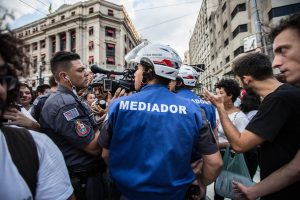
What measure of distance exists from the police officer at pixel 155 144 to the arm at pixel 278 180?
1.09 feet

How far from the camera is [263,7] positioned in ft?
78.8

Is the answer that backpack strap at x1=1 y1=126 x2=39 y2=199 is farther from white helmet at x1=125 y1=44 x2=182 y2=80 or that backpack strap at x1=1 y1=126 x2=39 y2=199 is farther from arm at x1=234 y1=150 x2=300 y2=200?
arm at x1=234 y1=150 x2=300 y2=200

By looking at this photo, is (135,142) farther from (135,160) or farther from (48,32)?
(48,32)

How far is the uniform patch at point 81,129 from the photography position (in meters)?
2.07

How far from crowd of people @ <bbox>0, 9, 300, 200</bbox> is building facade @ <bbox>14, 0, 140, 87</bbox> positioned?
3622cm

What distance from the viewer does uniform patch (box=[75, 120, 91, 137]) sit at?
2.07 m

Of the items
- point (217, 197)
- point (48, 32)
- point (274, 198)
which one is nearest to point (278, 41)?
point (274, 198)

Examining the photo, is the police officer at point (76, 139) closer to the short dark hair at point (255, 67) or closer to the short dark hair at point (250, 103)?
the short dark hair at point (255, 67)

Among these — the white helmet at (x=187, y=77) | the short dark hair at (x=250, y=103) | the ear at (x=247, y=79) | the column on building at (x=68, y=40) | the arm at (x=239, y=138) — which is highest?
the column on building at (x=68, y=40)

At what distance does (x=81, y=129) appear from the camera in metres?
2.10

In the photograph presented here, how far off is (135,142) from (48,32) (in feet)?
165

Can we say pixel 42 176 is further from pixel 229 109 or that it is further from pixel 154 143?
pixel 229 109

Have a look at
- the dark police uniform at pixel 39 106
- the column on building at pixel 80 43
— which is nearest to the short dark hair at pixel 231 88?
the dark police uniform at pixel 39 106

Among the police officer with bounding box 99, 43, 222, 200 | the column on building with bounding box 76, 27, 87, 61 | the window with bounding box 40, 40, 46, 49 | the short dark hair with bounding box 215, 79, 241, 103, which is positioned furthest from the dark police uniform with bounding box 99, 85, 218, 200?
the window with bounding box 40, 40, 46, 49
